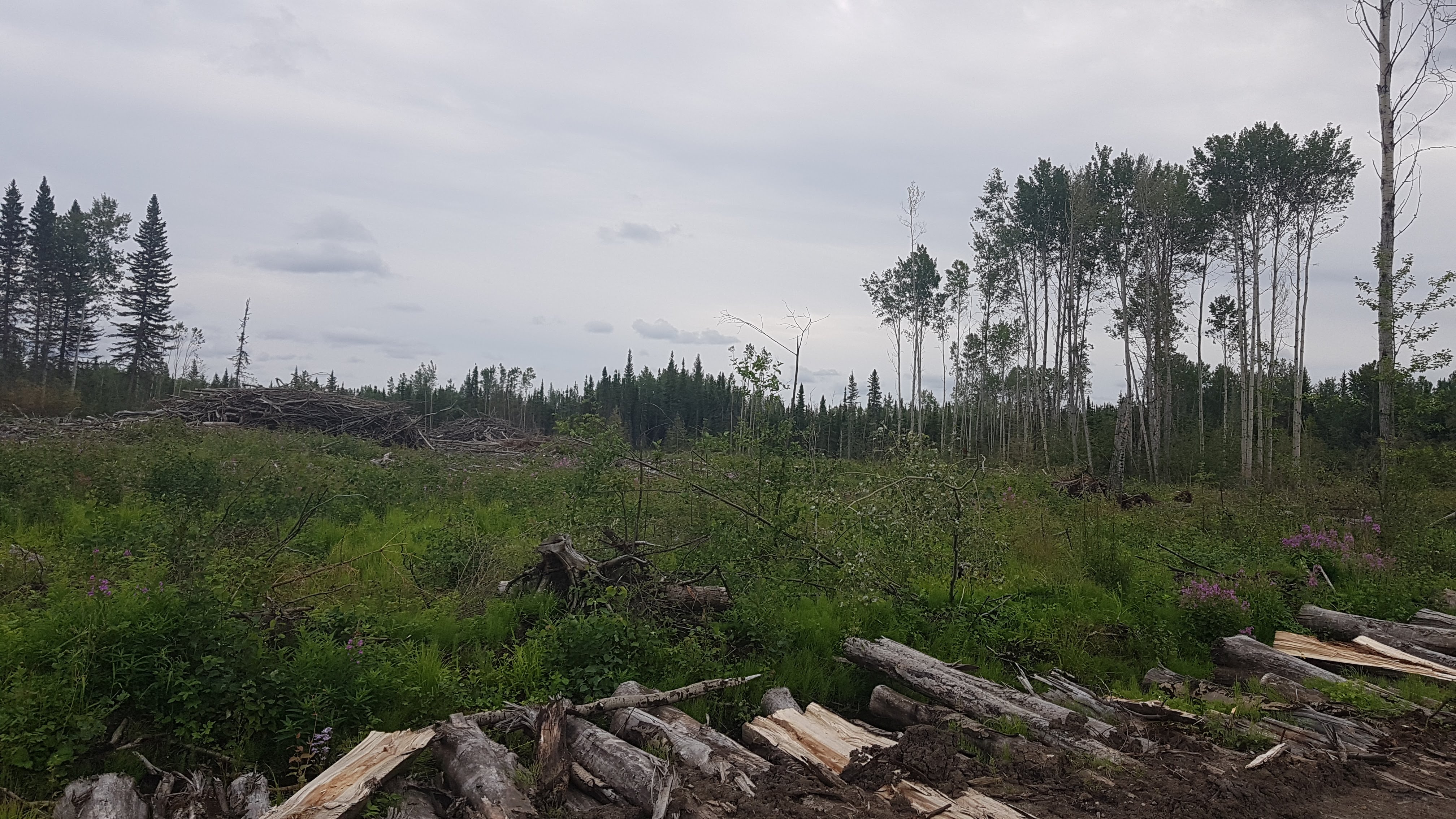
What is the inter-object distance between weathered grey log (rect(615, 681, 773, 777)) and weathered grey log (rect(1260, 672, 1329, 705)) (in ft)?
15.1

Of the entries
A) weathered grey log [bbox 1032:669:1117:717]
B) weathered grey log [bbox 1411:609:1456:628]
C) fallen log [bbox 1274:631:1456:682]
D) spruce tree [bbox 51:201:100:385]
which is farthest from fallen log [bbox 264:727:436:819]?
spruce tree [bbox 51:201:100:385]

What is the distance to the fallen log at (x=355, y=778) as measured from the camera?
3.13 m

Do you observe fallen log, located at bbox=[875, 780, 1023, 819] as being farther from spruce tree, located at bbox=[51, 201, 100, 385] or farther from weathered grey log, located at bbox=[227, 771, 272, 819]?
spruce tree, located at bbox=[51, 201, 100, 385]

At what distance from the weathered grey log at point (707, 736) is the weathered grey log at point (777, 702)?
571mm

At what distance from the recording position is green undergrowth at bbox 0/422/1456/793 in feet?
13.4

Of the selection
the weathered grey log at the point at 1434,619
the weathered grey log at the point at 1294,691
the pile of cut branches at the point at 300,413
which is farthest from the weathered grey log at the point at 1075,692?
the pile of cut branches at the point at 300,413

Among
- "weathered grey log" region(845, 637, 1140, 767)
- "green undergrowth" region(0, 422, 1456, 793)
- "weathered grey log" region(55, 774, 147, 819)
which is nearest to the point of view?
"weathered grey log" region(55, 774, 147, 819)

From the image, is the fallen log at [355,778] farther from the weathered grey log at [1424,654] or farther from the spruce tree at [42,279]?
the spruce tree at [42,279]

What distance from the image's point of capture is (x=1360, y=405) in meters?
11.5

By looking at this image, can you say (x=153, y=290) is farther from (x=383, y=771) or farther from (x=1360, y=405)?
(x=1360, y=405)

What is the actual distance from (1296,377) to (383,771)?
33733 mm

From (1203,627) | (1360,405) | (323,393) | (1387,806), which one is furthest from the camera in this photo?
(323,393)

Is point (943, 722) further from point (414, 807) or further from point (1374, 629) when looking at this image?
point (1374, 629)

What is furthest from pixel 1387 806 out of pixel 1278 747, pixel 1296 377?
pixel 1296 377
